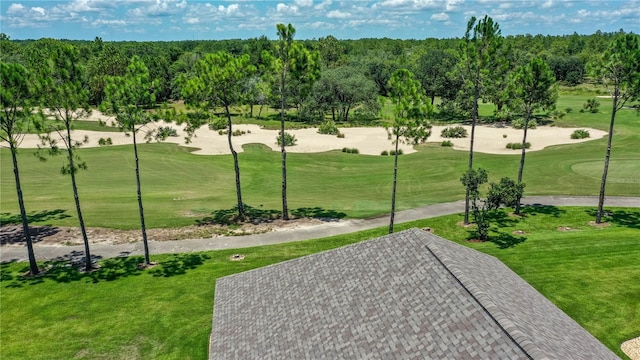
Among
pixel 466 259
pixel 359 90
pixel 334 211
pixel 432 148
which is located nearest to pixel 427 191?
pixel 334 211

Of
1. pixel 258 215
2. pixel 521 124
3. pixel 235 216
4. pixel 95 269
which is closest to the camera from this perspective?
pixel 95 269

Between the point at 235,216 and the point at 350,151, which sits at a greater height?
the point at 350,151

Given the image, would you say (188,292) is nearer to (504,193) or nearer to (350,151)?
(504,193)

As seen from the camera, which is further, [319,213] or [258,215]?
[319,213]

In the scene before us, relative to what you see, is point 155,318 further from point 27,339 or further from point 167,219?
point 167,219

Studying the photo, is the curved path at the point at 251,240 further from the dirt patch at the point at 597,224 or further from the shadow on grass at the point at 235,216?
the dirt patch at the point at 597,224

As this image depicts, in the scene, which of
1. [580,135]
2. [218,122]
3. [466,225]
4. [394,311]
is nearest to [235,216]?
[218,122]
